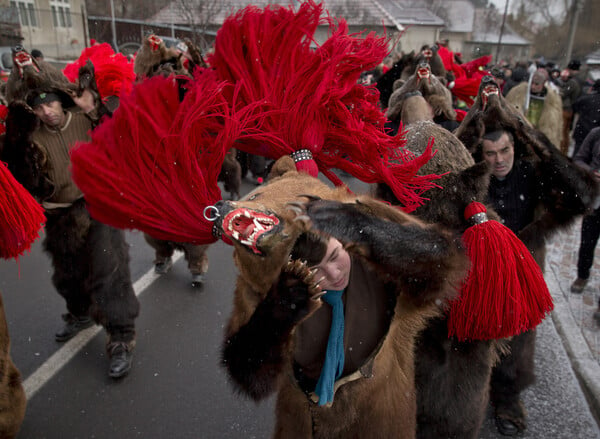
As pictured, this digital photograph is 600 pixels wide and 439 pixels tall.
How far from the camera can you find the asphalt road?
304 cm

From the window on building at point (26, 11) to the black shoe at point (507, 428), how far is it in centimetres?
2137

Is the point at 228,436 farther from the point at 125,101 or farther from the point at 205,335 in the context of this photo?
the point at 125,101

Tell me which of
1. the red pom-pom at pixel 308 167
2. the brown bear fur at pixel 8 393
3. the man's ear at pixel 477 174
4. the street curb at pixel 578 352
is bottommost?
the street curb at pixel 578 352

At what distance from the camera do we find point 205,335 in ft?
13.4

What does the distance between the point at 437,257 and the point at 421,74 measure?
3.80 metres

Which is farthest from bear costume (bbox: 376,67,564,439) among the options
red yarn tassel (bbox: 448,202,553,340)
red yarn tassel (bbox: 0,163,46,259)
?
red yarn tassel (bbox: 0,163,46,259)

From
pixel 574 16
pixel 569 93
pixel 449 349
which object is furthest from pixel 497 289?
pixel 574 16

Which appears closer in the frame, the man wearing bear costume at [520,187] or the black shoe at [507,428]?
the man wearing bear costume at [520,187]

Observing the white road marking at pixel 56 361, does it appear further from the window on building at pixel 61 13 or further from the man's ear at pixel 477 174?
the window on building at pixel 61 13

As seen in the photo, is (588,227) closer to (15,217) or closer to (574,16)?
(15,217)

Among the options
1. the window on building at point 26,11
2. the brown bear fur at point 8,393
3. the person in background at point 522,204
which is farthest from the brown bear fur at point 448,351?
the window on building at point 26,11

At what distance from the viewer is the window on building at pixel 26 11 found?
58.7 feet

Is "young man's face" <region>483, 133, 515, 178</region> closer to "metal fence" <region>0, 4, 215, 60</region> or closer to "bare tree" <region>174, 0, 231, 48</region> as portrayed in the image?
"bare tree" <region>174, 0, 231, 48</region>

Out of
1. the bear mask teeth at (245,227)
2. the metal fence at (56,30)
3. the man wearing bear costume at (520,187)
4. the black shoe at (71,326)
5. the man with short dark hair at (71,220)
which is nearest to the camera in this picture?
the bear mask teeth at (245,227)
